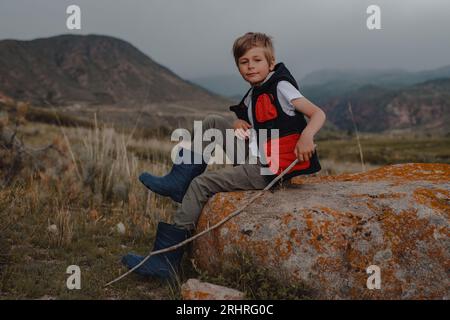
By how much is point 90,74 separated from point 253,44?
146470 mm

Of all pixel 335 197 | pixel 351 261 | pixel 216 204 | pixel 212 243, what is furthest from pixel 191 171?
pixel 351 261

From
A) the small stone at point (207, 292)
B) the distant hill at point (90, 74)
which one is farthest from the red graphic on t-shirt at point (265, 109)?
the distant hill at point (90, 74)

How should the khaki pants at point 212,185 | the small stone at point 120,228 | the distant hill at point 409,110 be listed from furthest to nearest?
the distant hill at point 409,110
the small stone at point 120,228
the khaki pants at point 212,185

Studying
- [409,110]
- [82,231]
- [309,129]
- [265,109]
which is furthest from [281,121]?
[409,110]

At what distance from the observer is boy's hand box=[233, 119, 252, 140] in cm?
412

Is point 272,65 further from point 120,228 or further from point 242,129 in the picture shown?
point 120,228

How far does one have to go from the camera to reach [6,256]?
13.4 ft

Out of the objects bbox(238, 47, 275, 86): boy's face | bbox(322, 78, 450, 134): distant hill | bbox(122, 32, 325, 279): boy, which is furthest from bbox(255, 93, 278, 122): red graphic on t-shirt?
bbox(322, 78, 450, 134): distant hill

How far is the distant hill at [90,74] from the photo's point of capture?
4641 inches

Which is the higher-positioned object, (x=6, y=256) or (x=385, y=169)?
(x=385, y=169)

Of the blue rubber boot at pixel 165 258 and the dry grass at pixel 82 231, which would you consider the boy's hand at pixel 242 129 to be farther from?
the dry grass at pixel 82 231

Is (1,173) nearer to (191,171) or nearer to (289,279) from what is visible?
(191,171)

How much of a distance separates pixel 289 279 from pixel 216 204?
0.88 metres

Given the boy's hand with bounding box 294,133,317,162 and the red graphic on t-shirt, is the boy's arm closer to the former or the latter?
the boy's hand with bounding box 294,133,317,162
